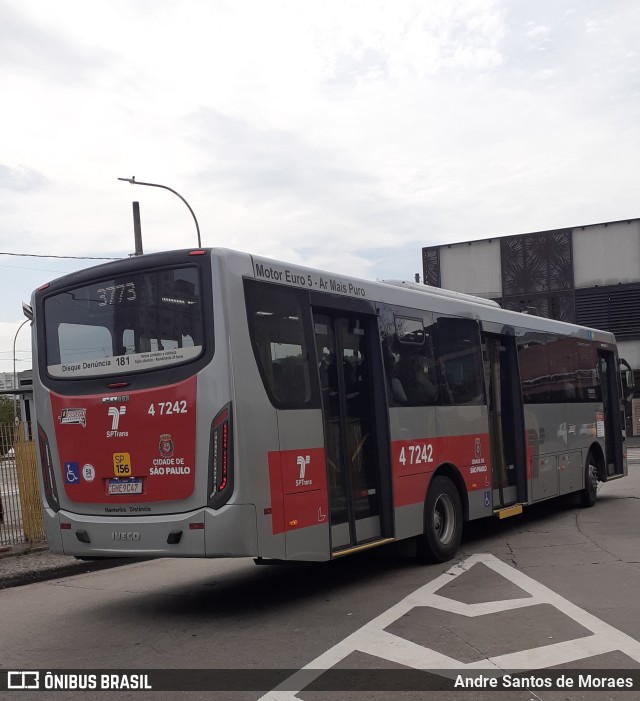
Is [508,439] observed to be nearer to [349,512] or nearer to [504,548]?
[504,548]

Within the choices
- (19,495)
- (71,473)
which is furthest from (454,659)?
(19,495)

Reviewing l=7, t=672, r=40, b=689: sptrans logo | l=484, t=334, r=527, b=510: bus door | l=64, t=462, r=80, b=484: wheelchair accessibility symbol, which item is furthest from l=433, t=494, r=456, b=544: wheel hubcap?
l=7, t=672, r=40, b=689: sptrans logo

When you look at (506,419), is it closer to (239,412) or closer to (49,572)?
(239,412)

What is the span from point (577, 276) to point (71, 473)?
36.0m

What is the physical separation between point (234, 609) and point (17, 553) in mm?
4825

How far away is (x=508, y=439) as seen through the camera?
12586 mm

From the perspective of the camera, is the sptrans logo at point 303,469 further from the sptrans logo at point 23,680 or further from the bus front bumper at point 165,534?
the sptrans logo at point 23,680

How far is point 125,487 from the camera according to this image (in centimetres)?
790

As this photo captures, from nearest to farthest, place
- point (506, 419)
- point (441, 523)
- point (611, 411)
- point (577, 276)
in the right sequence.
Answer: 1. point (441, 523)
2. point (506, 419)
3. point (611, 411)
4. point (577, 276)

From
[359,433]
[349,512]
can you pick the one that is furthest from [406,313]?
[349,512]

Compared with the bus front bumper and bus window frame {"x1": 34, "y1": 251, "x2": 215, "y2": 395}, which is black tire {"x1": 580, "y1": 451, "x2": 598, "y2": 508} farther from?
bus window frame {"x1": 34, "y1": 251, "x2": 215, "y2": 395}

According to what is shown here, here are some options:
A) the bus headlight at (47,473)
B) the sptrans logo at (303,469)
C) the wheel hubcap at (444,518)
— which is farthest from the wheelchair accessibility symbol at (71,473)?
the wheel hubcap at (444,518)

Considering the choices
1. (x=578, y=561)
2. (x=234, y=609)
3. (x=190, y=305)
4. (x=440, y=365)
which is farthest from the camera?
(x=440, y=365)

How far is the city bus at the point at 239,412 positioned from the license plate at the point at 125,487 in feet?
0.05
